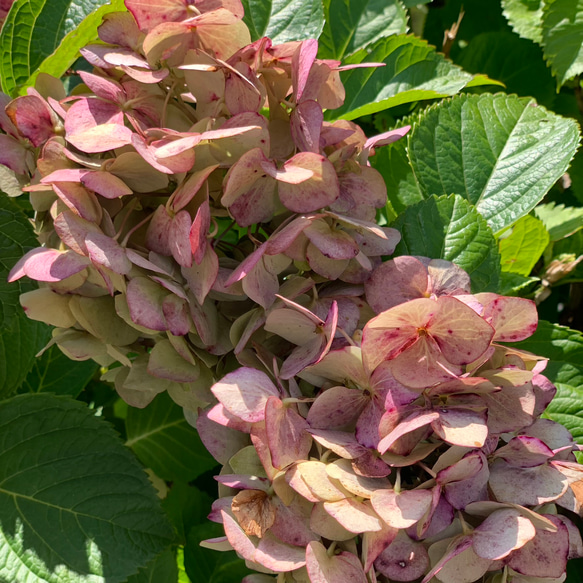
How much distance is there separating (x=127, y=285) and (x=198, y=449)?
1.55 feet

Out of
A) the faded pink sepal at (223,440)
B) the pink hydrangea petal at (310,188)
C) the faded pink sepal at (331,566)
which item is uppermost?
the pink hydrangea petal at (310,188)

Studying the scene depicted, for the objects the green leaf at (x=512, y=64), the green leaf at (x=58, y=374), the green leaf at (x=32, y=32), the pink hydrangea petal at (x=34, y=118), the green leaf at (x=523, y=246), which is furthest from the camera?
the green leaf at (x=512, y=64)

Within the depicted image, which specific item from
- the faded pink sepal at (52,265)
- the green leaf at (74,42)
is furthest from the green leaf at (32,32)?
the faded pink sepal at (52,265)

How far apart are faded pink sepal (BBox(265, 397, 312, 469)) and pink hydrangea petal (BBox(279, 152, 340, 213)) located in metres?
0.13

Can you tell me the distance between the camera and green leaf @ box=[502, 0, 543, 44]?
89 cm

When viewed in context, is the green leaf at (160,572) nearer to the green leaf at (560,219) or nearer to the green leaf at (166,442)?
the green leaf at (166,442)

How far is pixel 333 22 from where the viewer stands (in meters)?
0.83

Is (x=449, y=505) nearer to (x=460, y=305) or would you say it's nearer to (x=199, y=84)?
(x=460, y=305)

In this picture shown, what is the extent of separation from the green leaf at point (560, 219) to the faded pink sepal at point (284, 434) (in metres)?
0.47

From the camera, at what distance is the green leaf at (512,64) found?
100 cm

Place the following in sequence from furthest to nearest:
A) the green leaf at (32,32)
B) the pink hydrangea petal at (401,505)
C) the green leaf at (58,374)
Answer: the green leaf at (58,374) → the green leaf at (32,32) → the pink hydrangea petal at (401,505)

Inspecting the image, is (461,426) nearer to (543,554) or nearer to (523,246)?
(543,554)

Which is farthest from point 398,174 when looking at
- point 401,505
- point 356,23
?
point 401,505

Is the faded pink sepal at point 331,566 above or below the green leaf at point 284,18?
below
